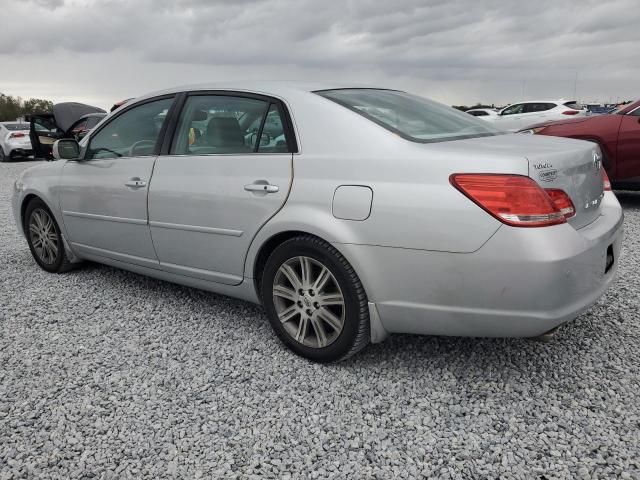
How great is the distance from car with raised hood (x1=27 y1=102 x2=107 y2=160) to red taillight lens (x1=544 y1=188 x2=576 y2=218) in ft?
37.5

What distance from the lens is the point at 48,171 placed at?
175 inches

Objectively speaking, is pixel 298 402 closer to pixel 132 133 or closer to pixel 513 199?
pixel 513 199

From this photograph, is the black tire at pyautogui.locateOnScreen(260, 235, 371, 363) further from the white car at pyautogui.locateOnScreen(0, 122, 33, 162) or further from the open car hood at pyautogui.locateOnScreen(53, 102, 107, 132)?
the white car at pyautogui.locateOnScreen(0, 122, 33, 162)

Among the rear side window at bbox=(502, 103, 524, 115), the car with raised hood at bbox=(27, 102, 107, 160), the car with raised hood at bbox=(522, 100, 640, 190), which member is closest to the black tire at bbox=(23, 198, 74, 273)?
the car with raised hood at bbox=(522, 100, 640, 190)

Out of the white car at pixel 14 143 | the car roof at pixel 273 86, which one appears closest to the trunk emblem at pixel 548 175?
the car roof at pixel 273 86

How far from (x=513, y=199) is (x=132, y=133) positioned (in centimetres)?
270

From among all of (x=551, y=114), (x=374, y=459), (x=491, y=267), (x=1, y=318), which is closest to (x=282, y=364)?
(x=374, y=459)

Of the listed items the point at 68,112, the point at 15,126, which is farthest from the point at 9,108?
the point at 68,112

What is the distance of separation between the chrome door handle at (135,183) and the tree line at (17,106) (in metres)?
66.2

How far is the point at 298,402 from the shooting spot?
101 inches

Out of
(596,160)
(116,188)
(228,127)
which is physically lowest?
(116,188)

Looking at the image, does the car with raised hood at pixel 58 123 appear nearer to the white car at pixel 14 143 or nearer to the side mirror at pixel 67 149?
the white car at pixel 14 143

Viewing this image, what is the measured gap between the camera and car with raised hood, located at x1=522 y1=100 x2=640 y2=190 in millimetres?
A: 6738

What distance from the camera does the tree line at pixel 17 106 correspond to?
208 ft
